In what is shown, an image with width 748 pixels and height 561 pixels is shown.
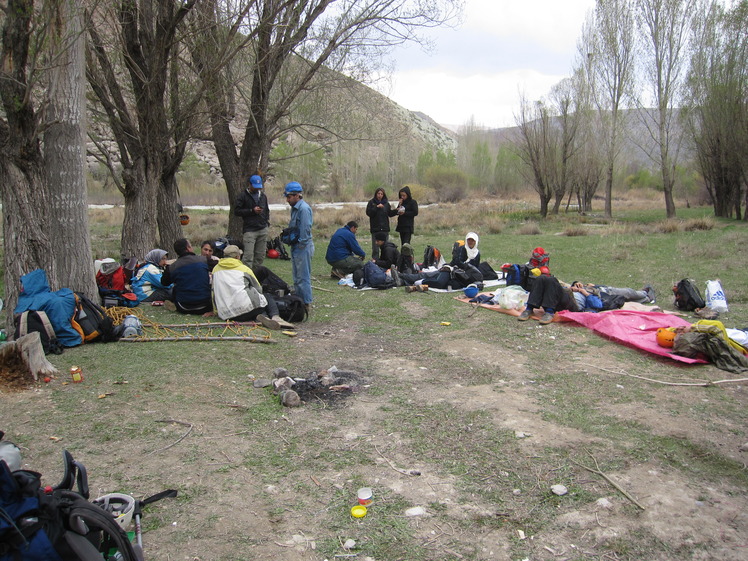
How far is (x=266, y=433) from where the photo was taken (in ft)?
14.3

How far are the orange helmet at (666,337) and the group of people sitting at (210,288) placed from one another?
174 inches

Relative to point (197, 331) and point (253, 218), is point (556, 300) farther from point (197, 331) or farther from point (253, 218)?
point (253, 218)

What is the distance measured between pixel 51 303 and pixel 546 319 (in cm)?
613

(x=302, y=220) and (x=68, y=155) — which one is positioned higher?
(x=68, y=155)

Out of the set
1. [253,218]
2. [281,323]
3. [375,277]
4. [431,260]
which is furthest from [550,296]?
[253,218]

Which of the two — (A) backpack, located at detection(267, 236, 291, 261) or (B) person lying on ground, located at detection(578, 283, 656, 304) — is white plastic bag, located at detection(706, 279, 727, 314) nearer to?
(B) person lying on ground, located at detection(578, 283, 656, 304)

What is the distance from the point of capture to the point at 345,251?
36.0ft

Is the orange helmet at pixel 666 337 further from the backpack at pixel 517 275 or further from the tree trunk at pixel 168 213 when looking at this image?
the tree trunk at pixel 168 213

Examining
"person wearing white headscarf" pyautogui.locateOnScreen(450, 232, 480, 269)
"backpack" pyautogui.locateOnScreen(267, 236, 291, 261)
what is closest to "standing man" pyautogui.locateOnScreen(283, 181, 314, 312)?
"person wearing white headscarf" pyautogui.locateOnScreen(450, 232, 480, 269)

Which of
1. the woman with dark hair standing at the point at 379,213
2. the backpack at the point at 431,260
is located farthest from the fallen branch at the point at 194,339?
the backpack at the point at 431,260

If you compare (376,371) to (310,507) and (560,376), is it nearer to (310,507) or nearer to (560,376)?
(560,376)

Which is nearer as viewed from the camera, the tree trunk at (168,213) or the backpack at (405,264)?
the backpack at (405,264)

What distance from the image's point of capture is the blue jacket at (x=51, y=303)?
20.4ft

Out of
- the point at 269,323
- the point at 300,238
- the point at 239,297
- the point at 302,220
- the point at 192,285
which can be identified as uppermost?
the point at 302,220
